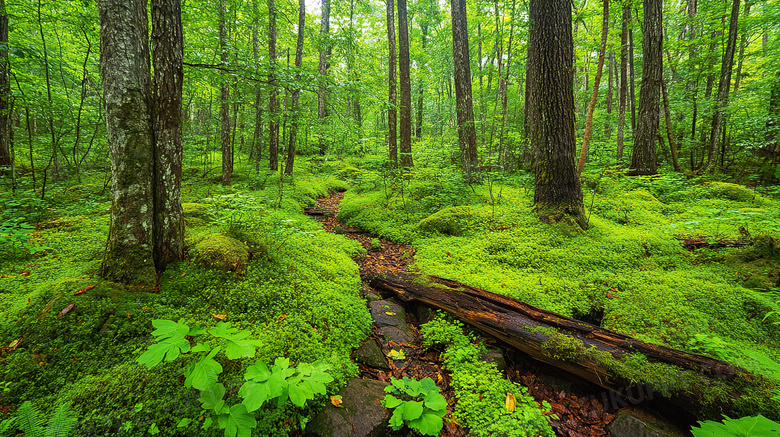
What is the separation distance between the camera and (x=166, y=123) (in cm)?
293

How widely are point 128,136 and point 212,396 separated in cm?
256

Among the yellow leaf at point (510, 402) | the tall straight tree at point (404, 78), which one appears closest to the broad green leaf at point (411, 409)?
the yellow leaf at point (510, 402)

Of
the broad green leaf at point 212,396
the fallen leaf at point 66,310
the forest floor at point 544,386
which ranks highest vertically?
the fallen leaf at point 66,310

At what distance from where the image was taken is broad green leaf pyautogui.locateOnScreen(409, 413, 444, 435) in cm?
202

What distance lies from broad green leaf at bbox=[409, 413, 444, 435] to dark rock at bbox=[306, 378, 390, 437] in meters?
0.27

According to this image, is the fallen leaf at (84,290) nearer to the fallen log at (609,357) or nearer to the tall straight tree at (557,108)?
the fallen log at (609,357)

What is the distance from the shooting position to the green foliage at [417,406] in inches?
81.7

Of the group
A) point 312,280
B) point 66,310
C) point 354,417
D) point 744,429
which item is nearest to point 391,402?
point 354,417

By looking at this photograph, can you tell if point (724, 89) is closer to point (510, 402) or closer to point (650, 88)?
point (650, 88)

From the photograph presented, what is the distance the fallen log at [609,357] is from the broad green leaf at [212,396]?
253 cm

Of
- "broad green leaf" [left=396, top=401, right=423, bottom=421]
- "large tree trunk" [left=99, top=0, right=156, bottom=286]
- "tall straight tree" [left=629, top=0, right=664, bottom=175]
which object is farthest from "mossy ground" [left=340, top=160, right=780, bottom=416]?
"large tree trunk" [left=99, top=0, right=156, bottom=286]

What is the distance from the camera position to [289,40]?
46.0 ft

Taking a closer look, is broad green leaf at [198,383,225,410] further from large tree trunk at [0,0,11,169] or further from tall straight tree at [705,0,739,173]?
tall straight tree at [705,0,739,173]

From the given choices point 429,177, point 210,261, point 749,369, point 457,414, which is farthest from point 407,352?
point 429,177
